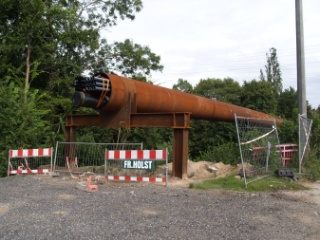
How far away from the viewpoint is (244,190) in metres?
7.97

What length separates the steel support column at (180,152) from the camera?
936 centimetres

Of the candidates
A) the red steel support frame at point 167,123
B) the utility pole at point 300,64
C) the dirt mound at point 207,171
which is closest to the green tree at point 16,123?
the red steel support frame at point 167,123

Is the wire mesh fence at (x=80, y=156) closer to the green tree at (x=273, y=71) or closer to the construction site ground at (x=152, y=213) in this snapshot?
the construction site ground at (x=152, y=213)

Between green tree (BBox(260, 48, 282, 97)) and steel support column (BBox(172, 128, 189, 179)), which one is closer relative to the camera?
steel support column (BBox(172, 128, 189, 179))

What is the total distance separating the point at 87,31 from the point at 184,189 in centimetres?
1336

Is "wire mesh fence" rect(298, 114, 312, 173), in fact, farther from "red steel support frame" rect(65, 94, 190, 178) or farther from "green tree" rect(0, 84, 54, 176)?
"green tree" rect(0, 84, 54, 176)

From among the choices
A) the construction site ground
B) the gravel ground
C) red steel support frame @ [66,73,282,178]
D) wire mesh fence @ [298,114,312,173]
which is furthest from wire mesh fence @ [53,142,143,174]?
wire mesh fence @ [298,114,312,173]

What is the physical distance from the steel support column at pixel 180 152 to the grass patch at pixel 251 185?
2.73ft

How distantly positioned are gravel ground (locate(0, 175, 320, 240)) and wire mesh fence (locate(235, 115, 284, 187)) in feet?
7.38

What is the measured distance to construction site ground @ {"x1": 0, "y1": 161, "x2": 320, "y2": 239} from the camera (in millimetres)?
4691

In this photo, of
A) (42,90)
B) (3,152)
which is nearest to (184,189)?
(3,152)

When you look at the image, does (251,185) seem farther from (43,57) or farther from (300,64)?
(43,57)

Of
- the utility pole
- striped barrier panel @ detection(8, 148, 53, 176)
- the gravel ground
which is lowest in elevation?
the gravel ground

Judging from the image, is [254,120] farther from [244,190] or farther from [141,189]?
[141,189]
